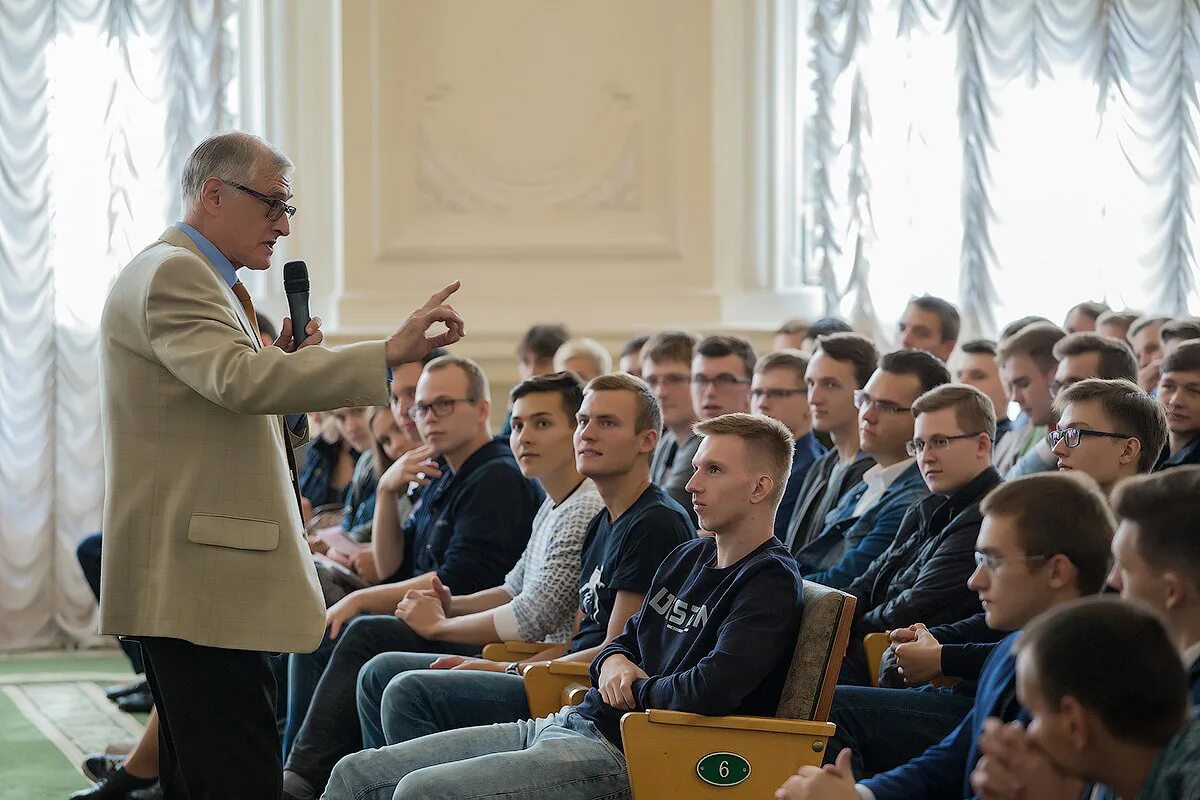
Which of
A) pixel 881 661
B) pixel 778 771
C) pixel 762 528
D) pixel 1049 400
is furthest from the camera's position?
pixel 1049 400

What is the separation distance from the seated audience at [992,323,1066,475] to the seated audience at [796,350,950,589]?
856 millimetres

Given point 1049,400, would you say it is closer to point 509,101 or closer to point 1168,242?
point 1168,242

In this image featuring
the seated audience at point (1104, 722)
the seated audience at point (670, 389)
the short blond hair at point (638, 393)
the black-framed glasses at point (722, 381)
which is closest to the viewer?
the seated audience at point (1104, 722)

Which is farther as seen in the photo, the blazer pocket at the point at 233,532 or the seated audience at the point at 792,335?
the seated audience at the point at 792,335

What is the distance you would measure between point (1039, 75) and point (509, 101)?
245 centimetres

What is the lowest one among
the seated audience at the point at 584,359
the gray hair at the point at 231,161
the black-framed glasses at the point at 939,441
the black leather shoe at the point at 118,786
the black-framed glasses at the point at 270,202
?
the black leather shoe at the point at 118,786

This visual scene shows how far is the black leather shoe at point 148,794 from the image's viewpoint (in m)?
3.47

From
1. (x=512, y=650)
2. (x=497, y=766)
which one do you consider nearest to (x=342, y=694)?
(x=512, y=650)

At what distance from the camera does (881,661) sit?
2.86 m

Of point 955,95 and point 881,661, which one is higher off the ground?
point 955,95

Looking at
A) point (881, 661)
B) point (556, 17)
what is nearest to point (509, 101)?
point (556, 17)

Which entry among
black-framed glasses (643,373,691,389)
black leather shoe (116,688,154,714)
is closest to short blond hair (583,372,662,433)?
black-framed glasses (643,373,691,389)

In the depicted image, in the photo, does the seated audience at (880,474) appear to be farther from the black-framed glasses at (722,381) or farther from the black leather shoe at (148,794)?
the black leather shoe at (148,794)

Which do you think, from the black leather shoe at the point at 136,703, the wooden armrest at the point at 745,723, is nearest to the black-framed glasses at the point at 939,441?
the wooden armrest at the point at 745,723
